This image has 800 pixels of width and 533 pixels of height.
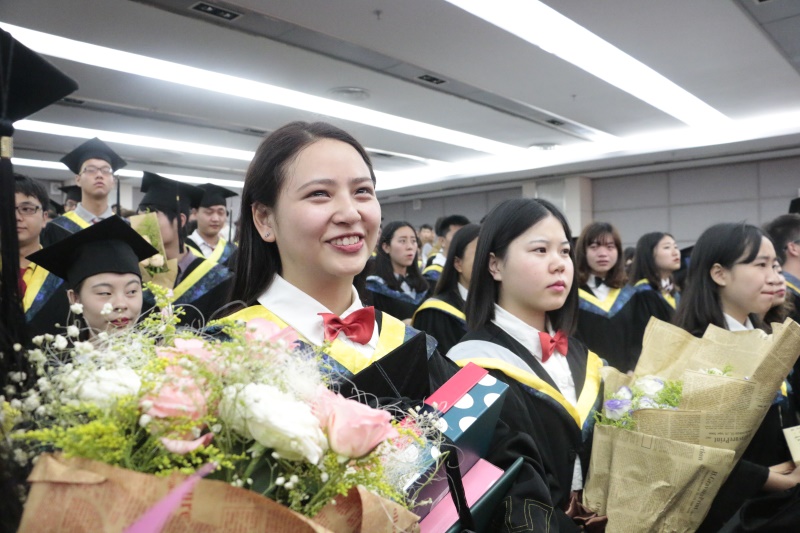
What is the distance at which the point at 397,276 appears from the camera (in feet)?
19.7

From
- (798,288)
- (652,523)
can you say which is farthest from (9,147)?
(798,288)

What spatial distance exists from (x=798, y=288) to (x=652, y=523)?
2.78 meters

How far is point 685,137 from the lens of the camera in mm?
11203

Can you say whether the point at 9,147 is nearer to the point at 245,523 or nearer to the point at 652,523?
the point at 245,523

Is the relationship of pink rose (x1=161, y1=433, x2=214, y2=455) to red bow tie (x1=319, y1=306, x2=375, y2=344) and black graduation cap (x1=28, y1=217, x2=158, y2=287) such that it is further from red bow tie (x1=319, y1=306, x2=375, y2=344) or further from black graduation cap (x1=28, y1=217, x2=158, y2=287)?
black graduation cap (x1=28, y1=217, x2=158, y2=287)

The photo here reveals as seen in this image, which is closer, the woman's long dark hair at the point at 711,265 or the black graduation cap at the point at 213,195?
the woman's long dark hair at the point at 711,265

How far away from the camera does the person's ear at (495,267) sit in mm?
2150

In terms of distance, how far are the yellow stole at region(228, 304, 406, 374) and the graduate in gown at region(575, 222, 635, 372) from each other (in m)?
3.57

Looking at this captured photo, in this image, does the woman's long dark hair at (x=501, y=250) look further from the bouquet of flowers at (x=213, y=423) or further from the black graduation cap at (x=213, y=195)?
the black graduation cap at (x=213, y=195)

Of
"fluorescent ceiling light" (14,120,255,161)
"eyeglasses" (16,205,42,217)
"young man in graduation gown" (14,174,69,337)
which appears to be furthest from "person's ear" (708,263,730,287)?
"fluorescent ceiling light" (14,120,255,161)

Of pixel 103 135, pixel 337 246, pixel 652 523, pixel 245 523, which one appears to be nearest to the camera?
pixel 245 523

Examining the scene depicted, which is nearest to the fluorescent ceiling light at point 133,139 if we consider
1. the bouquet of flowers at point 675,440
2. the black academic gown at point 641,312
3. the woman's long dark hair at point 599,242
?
the woman's long dark hair at point 599,242

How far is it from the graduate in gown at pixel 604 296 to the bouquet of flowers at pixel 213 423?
4.25m

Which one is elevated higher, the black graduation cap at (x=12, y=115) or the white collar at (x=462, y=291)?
the black graduation cap at (x=12, y=115)
